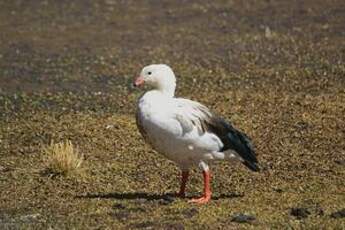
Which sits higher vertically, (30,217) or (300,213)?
(300,213)

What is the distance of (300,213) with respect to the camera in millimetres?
11188

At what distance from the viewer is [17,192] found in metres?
13.1

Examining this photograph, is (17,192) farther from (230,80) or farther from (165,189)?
(230,80)

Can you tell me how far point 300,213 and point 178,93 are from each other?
1038cm

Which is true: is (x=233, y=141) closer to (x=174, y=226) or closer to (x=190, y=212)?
(x=190, y=212)

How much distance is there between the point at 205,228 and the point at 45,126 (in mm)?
7777

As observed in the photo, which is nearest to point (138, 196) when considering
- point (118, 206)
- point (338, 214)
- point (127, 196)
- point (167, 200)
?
point (127, 196)

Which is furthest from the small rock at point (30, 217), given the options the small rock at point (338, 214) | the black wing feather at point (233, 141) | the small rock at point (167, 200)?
the small rock at point (338, 214)

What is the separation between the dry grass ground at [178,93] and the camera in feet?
39.0

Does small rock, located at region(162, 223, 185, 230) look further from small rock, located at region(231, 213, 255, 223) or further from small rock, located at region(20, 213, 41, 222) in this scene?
small rock, located at region(20, 213, 41, 222)

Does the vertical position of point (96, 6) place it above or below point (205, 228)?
below

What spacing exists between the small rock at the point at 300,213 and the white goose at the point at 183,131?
42.1 inches

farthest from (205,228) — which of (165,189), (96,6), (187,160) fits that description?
(96,6)

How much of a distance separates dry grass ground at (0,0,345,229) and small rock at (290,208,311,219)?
21mm
